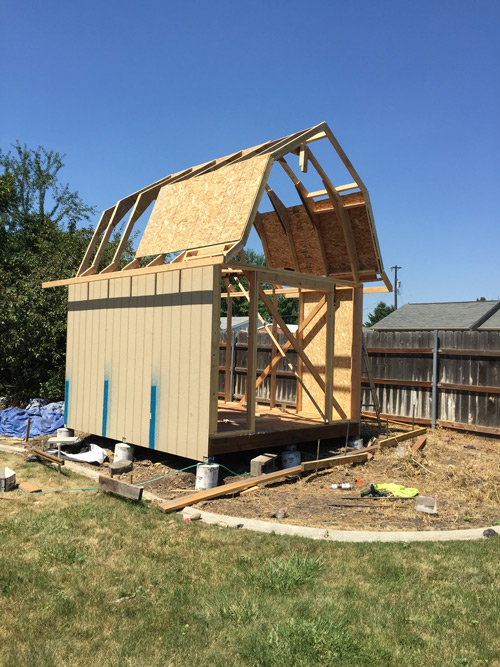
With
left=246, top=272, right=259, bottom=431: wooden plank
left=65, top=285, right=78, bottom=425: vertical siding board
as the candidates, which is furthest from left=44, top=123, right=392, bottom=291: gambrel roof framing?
left=246, top=272, right=259, bottom=431: wooden plank

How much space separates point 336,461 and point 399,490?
1507 mm

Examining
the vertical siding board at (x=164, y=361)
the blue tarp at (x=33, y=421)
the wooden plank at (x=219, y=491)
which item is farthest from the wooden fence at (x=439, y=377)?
the blue tarp at (x=33, y=421)

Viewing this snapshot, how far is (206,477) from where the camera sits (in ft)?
24.5

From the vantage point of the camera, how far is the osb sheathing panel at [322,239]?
1042 centimetres

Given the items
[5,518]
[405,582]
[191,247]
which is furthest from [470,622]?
[191,247]

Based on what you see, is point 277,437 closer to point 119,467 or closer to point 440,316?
point 119,467

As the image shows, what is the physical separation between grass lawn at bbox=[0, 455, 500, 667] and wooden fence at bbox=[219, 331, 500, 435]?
18.1ft

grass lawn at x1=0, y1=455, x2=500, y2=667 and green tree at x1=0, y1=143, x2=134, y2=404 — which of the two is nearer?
grass lawn at x1=0, y1=455, x2=500, y2=667

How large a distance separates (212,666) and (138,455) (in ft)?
20.7

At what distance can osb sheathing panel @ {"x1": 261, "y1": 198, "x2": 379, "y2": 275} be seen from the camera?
34.2 ft

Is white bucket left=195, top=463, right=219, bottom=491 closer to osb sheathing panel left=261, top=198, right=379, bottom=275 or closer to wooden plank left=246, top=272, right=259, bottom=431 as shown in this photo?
wooden plank left=246, top=272, right=259, bottom=431

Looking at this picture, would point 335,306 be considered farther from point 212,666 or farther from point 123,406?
point 212,666

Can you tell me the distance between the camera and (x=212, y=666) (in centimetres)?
327

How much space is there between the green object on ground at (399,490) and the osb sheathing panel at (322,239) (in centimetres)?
453
